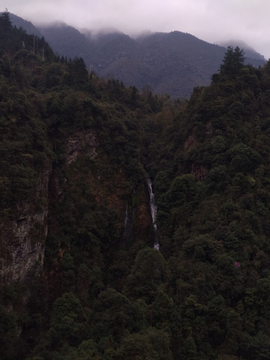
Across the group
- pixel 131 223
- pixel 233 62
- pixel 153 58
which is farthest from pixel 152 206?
pixel 153 58

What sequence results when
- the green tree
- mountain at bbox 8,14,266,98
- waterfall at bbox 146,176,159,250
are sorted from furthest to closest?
mountain at bbox 8,14,266,98 → the green tree → waterfall at bbox 146,176,159,250

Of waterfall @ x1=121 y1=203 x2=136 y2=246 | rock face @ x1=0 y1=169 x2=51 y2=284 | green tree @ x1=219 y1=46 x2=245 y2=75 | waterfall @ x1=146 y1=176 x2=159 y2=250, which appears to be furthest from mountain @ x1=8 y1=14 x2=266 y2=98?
rock face @ x1=0 y1=169 x2=51 y2=284

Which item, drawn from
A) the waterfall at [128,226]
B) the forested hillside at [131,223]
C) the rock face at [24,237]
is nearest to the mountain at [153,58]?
the forested hillside at [131,223]

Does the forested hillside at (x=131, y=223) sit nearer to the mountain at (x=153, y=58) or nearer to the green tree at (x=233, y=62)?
the green tree at (x=233, y=62)

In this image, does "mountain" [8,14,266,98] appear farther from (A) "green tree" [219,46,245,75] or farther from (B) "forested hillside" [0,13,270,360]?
(B) "forested hillside" [0,13,270,360]

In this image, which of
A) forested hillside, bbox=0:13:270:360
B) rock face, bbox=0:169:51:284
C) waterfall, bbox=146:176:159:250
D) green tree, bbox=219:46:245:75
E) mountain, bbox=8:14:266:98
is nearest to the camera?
forested hillside, bbox=0:13:270:360

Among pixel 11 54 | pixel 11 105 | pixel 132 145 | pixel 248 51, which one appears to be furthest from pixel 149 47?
pixel 11 105
